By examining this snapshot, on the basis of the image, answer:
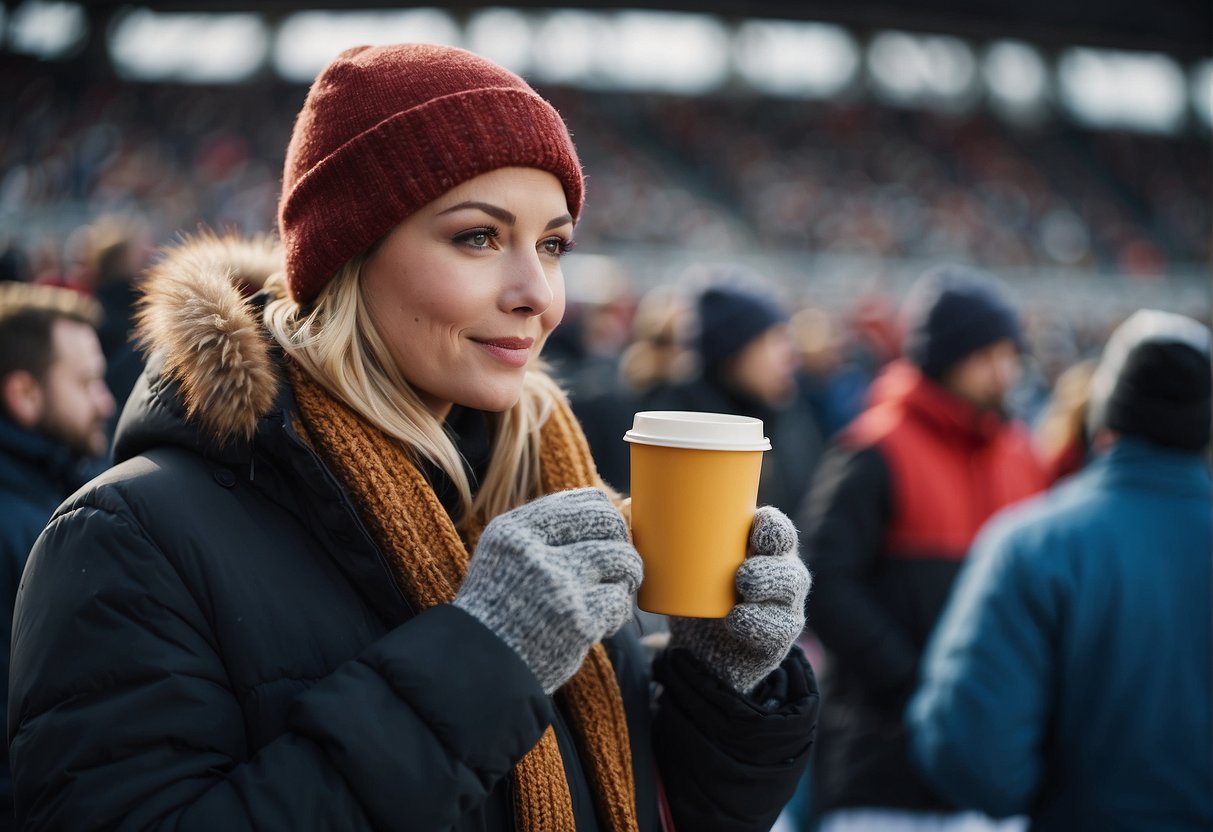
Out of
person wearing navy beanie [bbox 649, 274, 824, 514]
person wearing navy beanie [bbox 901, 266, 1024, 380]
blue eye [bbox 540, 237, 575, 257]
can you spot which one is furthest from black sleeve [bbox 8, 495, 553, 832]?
person wearing navy beanie [bbox 649, 274, 824, 514]

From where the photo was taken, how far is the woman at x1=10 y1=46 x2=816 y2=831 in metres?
1.19

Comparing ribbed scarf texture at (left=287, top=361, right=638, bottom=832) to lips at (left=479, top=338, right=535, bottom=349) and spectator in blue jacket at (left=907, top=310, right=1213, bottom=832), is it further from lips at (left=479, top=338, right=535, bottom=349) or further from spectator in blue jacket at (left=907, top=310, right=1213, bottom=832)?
spectator in blue jacket at (left=907, top=310, right=1213, bottom=832)

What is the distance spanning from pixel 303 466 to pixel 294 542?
0.35 ft

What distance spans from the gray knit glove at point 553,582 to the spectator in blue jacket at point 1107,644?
1.43m

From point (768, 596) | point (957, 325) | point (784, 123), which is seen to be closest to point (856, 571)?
point (957, 325)

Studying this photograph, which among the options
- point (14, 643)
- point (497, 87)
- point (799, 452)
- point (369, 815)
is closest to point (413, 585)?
point (369, 815)

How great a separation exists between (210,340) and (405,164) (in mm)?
370

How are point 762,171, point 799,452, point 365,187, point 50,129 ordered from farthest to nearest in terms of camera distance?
1. point 762,171
2. point 50,129
3. point 799,452
4. point 365,187

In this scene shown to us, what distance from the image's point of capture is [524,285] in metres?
1.53

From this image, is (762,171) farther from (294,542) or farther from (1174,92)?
(294,542)

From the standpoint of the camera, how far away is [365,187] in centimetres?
151

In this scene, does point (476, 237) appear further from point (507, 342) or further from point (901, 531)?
point (901, 531)

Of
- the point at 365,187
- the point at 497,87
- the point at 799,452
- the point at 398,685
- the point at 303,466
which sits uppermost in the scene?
the point at 497,87

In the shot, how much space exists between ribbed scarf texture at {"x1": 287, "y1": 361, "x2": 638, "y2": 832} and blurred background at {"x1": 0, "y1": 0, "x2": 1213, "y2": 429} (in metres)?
15.0
